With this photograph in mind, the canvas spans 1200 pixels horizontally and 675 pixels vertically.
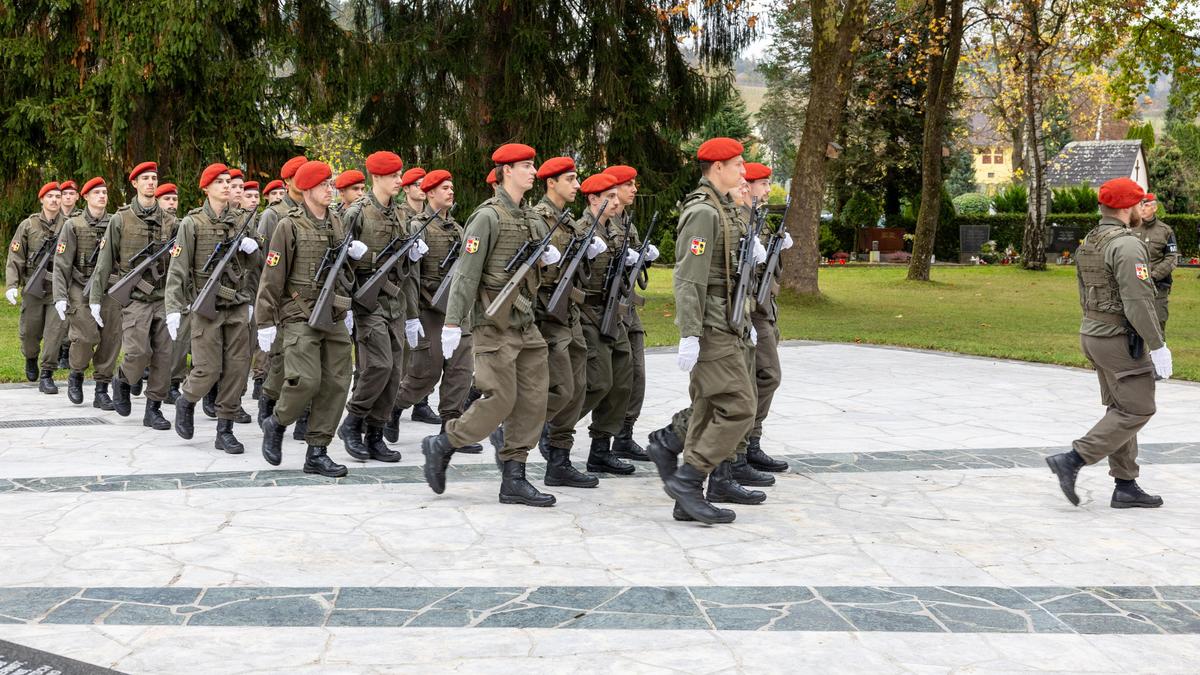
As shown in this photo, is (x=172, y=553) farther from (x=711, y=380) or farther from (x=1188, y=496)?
(x=1188, y=496)

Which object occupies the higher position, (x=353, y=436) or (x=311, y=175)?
(x=311, y=175)

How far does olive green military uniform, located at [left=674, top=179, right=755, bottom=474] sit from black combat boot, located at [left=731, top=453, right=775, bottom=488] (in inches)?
39.7

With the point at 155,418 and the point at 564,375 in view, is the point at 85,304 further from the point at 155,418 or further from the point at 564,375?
the point at 564,375

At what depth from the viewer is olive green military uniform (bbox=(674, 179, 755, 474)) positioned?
650 cm

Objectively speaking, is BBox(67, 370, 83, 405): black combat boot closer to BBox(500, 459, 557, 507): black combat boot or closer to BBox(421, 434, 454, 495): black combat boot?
BBox(421, 434, 454, 495): black combat boot

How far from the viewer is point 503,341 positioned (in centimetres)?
705

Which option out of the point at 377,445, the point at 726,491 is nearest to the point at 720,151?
the point at 726,491

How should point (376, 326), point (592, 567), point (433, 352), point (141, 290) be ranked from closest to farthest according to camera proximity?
point (592, 567) → point (376, 326) → point (433, 352) → point (141, 290)

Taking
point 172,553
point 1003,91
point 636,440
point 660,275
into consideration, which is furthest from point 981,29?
point 172,553

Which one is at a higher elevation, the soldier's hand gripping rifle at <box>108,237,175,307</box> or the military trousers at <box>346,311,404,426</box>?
the soldier's hand gripping rifle at <box>108,237,175,307</box>

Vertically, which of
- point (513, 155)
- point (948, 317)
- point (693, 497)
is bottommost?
point (948, 317)

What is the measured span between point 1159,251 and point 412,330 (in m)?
6.90

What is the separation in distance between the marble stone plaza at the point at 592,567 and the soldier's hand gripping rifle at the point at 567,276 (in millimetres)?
1081

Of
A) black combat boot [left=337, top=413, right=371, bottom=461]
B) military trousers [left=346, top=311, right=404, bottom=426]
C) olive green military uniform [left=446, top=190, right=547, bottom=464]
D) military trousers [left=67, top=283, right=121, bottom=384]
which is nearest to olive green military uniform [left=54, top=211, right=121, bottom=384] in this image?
military trousers [left=67, top=283, right=121, bottom=384]
